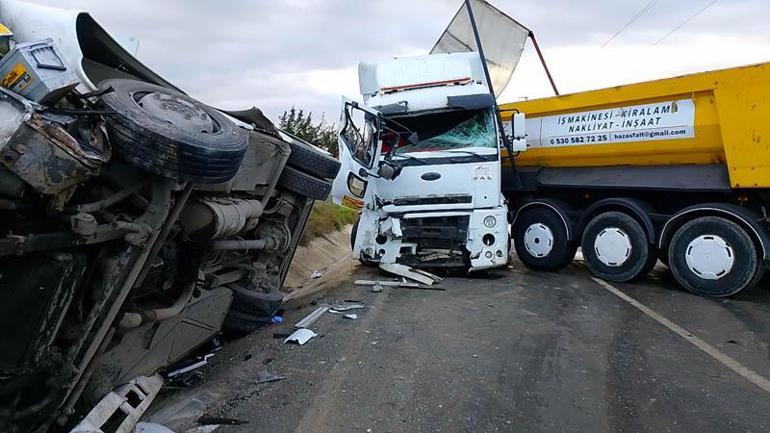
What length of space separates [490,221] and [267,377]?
13.8 ft

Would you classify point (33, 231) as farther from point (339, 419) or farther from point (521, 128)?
point (521, 128)

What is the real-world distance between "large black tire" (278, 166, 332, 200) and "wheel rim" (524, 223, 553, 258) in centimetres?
422

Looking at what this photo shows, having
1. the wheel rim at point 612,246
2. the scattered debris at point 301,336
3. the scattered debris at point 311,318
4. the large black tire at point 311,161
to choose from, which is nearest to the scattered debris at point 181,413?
the scattered debris at point 301,336

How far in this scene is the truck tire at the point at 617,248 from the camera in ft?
22.2

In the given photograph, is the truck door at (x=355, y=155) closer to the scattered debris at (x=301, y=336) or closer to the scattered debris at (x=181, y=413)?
the scattered debris at (x=301, y=336)

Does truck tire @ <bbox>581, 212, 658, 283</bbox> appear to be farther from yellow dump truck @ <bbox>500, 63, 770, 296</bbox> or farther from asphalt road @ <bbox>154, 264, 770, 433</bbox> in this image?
asphalt road @ <bbox>154, 264, 770, 433</bbox>

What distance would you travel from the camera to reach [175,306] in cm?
304

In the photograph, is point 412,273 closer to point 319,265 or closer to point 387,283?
point 387,283

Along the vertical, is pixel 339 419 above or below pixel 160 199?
below

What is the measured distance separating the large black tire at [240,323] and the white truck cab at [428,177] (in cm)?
269

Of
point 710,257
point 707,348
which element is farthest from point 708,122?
point 707,348

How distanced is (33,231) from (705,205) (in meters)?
6.35

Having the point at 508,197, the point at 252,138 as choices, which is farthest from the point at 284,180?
the point at 508,197

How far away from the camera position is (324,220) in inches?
414
